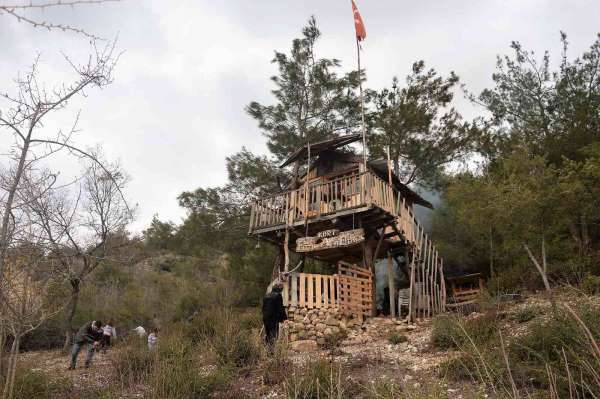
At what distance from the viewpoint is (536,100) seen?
→ 59.1 ft

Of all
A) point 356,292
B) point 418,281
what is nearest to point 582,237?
point 418,281

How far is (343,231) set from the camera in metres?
12.5

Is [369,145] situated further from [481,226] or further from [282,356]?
[282,356]

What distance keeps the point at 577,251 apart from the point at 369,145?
8292 mm

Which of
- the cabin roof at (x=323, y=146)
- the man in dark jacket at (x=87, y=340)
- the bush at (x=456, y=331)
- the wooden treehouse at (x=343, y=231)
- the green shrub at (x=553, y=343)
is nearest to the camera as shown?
the green shrub at (x=553, y=343)

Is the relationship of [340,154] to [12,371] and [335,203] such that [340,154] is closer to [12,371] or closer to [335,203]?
[335,203]

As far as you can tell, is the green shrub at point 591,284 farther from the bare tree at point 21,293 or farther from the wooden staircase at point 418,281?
the bare tree at point 21,293

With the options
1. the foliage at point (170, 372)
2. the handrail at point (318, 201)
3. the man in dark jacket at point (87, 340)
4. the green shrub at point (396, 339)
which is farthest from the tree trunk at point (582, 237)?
the man in dark jacket at point (87, 340)

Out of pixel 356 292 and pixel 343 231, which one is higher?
pixel 343 231

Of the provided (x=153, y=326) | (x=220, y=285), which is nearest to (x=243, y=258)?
(x=220, y=285)

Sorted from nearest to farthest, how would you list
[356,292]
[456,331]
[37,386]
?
[37,386]
[456,331]
[356,292]

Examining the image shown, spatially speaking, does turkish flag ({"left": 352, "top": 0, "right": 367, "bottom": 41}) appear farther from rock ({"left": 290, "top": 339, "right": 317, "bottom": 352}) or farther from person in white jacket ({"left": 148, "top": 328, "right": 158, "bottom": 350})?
person in white jacket ({"left": 148, "top": 328, "right": 158, "bottom": 350})

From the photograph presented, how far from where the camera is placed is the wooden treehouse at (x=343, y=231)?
1164 centimetres

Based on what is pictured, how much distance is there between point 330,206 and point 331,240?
47.4 inches
